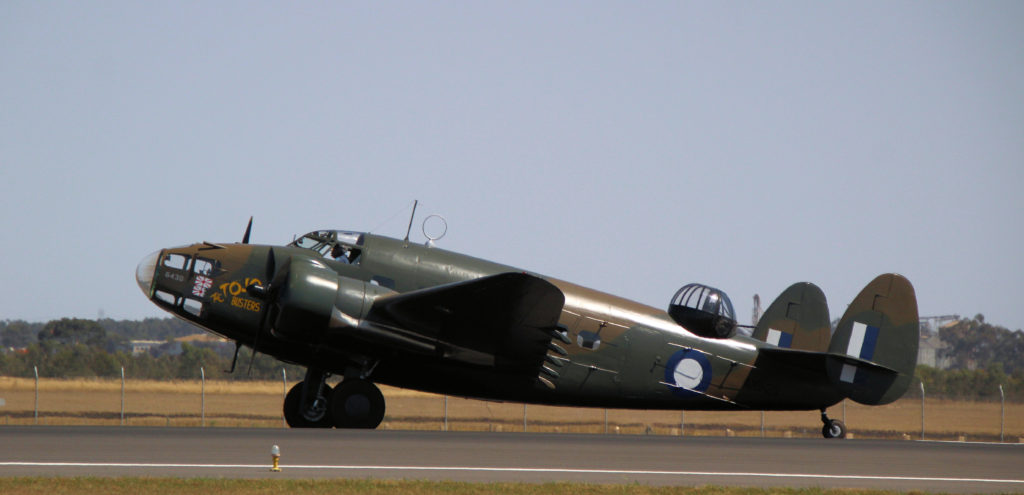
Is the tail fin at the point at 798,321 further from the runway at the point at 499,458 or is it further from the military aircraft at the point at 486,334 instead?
the runway at the point at 499,458

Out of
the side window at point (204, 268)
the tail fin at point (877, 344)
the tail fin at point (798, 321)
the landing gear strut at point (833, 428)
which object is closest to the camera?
the side window at point (204, 268)

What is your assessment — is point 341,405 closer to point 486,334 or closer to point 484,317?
point 486,334

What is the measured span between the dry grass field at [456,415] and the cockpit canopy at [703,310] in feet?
39.1

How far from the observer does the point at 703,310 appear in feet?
63.3

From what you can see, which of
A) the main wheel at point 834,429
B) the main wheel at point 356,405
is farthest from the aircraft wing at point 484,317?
the main wheel at point 834,429

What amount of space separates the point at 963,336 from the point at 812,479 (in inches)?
4886

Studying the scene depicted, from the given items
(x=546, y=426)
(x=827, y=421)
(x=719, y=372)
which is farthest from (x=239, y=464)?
(x=546, y=426)

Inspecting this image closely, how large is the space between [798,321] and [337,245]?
950 centimetres

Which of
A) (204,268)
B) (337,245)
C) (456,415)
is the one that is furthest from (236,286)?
(456,415)

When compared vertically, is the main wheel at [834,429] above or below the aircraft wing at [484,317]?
below

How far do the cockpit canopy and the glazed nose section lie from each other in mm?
9292

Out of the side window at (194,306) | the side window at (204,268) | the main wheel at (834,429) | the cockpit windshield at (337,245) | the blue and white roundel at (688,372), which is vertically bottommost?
the main wheel at (834,429)

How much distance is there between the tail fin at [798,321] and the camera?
21156 millimetres

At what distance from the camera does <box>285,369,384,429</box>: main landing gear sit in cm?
1730
